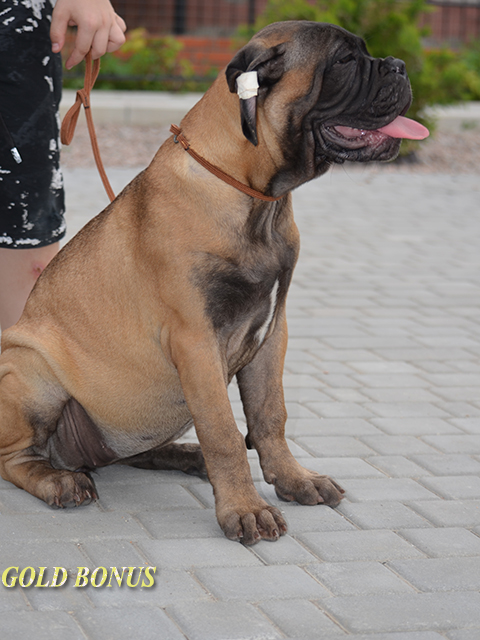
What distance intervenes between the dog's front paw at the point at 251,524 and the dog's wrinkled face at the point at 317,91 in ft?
3.79

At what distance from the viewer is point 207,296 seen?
2.95 m

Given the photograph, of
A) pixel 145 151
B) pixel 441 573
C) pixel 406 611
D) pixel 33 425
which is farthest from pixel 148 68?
pixel 406 611

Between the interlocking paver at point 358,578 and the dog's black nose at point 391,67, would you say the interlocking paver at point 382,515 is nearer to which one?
the interlocking paver at point 358,578

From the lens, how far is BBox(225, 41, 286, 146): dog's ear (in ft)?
9.25

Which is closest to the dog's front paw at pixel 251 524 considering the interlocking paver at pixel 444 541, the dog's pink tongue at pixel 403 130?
the interlocking paver at pixel 444 541

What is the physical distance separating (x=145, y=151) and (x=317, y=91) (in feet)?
27.8

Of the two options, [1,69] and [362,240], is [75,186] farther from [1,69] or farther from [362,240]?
[1,69]

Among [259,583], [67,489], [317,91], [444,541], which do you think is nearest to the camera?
[259,583]

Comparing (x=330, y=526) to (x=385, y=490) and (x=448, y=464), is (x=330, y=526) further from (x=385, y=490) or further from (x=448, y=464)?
(x=448, y=464)

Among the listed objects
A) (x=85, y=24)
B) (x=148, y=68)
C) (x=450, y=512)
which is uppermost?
(x=85, y=24)

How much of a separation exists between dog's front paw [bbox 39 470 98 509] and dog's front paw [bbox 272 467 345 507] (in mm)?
689

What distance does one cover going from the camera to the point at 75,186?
916 cm

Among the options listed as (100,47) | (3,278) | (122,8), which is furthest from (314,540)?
(122,8)

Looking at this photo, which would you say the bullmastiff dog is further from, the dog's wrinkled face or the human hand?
the human hand
